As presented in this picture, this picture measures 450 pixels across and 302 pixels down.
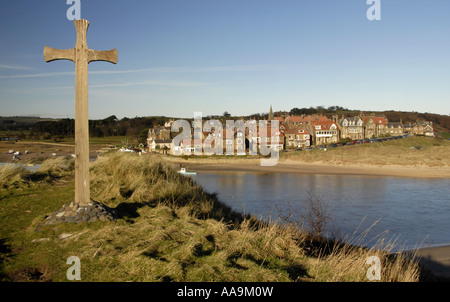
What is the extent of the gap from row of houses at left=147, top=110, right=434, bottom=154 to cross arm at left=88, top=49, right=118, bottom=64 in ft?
182

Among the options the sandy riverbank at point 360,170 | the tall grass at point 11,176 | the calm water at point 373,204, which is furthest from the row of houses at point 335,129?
the tall grass at point 11,176

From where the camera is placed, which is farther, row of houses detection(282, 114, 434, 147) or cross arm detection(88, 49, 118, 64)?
row of houses detection(282, 114, 434, 147)

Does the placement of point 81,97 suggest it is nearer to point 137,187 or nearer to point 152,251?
point 152,251

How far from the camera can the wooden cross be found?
22.3 feet

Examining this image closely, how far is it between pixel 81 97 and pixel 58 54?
1031mm

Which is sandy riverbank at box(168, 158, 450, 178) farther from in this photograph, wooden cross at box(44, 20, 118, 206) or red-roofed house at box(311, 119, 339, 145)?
wooden cross at box(44, 20, 118, 206)

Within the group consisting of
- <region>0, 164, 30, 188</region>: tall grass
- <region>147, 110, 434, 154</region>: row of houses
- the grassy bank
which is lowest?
the grassy bank

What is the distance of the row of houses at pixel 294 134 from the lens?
65.3 metres

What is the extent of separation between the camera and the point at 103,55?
708cm

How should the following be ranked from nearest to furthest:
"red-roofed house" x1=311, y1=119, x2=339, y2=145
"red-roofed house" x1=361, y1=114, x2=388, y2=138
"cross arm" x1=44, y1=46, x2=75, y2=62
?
"cross arm" x1=44, y1=46, x2=75, y2=62 < "red-roofed house" x1=311, y1=119, x2=339, y2=145 < "red-roofed house" x1=361, y1=114, x2=388, y2=138

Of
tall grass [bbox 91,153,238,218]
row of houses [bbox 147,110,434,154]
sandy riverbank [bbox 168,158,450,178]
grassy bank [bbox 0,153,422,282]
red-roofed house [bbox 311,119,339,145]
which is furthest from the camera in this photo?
red-roofed house [bbox 311,119,339,145]

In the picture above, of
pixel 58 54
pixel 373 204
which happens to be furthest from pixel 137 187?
pixel 373 204

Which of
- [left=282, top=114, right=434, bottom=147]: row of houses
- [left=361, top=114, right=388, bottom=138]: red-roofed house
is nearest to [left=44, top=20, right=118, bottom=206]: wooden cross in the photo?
[left=282, top=114, right=434, bottom=147]: row of houses

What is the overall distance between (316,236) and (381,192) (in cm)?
1885
